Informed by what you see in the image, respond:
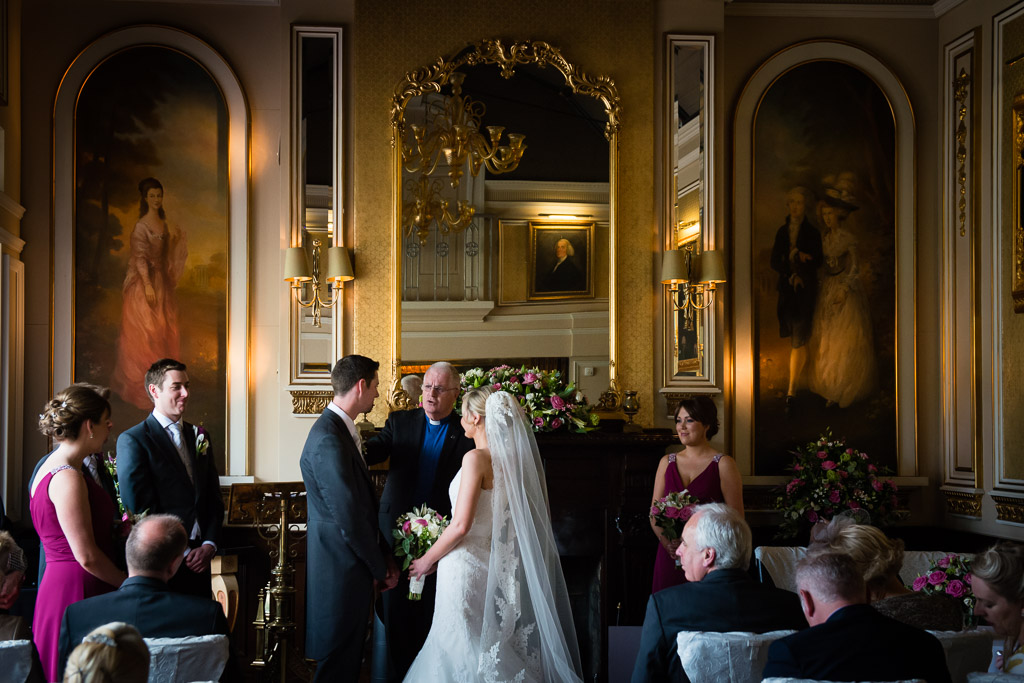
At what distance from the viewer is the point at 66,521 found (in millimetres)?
3826

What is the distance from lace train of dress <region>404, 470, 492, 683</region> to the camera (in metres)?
4.58

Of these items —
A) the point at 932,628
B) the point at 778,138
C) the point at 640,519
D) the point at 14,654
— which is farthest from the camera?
the point at 778,138

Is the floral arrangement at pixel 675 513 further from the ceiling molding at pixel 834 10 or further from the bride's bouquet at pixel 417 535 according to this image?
the ceiling molding at pixel 834 10

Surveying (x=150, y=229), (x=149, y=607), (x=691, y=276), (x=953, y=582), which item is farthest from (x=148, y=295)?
(x=953, y=582)

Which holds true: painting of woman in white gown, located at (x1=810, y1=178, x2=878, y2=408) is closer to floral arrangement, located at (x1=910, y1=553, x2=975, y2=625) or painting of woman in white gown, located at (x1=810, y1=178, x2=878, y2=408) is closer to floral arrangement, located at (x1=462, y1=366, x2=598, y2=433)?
floral arrangement, located at (x1=462, y1=366, x2=598, y2=433)

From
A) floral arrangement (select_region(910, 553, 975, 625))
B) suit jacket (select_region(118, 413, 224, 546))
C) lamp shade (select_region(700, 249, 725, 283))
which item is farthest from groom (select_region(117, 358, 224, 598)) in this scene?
lamp shade (select_region(700, 249, 725, 283))

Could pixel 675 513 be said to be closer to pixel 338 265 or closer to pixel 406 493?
pixel 406 493

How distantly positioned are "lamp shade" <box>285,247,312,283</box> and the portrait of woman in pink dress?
0.88 meters

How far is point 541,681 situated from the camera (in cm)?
466

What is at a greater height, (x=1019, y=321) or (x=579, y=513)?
(x=1019, y=321)

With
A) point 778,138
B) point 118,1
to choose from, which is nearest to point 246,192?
point 118,1

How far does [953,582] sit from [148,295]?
5.49 metres

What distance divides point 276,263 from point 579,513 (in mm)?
2838

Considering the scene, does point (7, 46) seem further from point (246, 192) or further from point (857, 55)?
point (857, 55)
